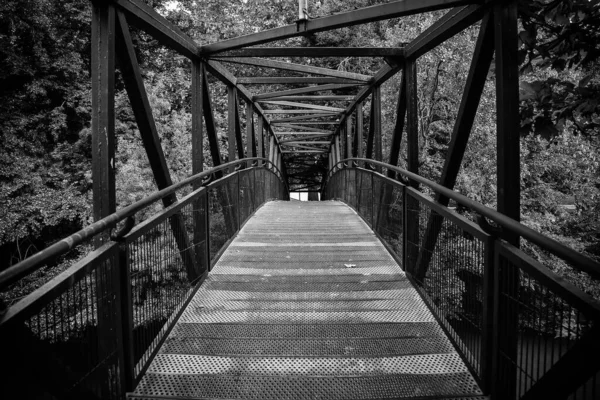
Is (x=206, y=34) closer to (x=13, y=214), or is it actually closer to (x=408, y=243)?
(x=13, y=214)

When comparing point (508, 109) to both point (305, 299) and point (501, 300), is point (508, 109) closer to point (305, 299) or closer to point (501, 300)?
point (501, 300)

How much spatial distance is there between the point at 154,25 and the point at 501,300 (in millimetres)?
3877

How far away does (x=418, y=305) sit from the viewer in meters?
3.68

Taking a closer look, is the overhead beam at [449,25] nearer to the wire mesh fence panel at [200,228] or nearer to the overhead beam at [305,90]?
the wire mesh fence panel at [200,228]

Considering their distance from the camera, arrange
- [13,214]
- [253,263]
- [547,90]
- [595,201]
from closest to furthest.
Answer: [547,90] → [253,263] → [13,214] → [595,201]

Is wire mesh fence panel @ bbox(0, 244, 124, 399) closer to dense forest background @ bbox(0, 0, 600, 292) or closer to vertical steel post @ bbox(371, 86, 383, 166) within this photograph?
vertical steel post @ bbox(371, 86, 383, 166)

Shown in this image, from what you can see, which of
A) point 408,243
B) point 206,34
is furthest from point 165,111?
point 408,243

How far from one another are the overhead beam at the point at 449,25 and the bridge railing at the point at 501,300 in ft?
4.94

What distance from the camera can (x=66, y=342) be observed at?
5.98 ft

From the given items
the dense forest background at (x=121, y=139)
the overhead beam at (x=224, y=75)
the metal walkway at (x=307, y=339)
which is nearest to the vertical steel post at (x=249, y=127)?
the overhead beam at (x=224, y=75)

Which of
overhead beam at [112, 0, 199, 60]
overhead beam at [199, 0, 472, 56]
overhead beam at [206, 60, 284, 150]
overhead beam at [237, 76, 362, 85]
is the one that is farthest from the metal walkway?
overhead beam at [237, 76, 362, 85]

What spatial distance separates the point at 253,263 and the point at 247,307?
1.27 m

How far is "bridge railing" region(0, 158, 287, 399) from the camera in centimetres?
159

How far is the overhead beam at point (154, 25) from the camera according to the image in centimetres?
357
